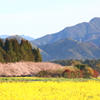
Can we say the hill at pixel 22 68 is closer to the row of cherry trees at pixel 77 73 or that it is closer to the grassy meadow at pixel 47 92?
the row of cherry trees at pixel 77 73

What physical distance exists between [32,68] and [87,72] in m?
13.0

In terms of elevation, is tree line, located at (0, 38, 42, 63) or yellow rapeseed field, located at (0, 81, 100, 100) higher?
tree line, located at (0, 38, 42, 63)

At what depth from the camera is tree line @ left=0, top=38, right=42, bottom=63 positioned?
64.2 m

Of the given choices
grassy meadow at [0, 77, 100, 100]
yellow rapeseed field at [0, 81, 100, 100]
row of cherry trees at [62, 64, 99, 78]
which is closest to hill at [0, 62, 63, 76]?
row of cherry trees at [62, 64, 99, 78]

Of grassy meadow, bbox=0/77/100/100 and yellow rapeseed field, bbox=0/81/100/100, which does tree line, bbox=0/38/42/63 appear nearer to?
grassy meadow, bbox=0/77/100/100

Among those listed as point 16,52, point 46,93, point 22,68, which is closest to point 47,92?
point 46,93

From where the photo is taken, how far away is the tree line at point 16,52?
64.2 m

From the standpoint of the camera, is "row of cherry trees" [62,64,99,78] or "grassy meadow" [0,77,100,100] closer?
"grassy meadow" [0,77,100,100]

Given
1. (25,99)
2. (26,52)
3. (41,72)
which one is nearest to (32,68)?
(41,72)

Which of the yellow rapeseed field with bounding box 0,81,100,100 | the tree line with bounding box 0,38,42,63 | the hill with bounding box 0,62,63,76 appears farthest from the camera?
the tree line with bounding box 0,38,42,63

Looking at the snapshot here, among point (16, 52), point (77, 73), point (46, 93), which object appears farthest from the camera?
point (16, 52)

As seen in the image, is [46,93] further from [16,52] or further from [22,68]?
[16,52]

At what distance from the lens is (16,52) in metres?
68.1

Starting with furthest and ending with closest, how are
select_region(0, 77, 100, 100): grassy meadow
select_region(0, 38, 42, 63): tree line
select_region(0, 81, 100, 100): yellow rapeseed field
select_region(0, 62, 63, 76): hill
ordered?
1. select_region(0, 38, 42, 63): tree line
2. select_region(0, 62, 63, 76): hill
3. select_region(0, 77, 100, 100): grassy meadow
4. select_region(0, 81, 100, 100): yellow rapeseed field
